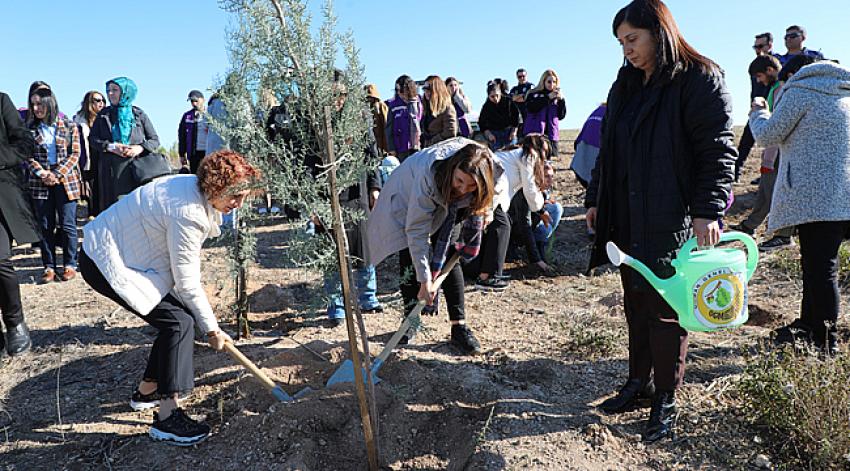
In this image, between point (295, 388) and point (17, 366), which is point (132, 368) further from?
point (295, 388)

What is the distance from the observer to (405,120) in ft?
21.2

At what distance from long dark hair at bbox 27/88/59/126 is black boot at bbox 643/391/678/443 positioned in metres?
5.65

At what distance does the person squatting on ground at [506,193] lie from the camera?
3.87 m

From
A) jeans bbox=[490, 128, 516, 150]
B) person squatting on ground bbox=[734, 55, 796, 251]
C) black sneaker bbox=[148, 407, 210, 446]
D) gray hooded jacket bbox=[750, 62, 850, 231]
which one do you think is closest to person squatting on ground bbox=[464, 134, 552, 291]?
gray hooded jacket bbox=[750, 62, 850, 231]

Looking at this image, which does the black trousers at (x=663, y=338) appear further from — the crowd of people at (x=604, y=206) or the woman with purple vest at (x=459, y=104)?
the woman with purple vest at (x=459, y=104)

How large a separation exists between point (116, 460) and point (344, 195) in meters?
1.99

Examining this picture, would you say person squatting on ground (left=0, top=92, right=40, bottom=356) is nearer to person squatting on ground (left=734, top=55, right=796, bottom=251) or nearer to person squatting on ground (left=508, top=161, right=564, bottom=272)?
person squatting on ground (left=508, top=161, right=564, bottom=272)

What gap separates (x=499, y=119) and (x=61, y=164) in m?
5.28

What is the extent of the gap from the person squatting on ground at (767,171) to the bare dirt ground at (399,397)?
4.18ft

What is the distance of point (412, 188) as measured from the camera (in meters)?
2.96

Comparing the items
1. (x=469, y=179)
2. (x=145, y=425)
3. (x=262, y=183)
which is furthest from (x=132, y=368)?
(x=469, y=179)

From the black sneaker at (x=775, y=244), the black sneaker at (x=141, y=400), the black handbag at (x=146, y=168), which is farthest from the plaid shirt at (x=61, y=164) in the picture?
the black sneaker at (x=775, y=244)

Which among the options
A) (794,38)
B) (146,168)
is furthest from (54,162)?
(794,38)

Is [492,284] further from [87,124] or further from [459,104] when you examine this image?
[87,124]
